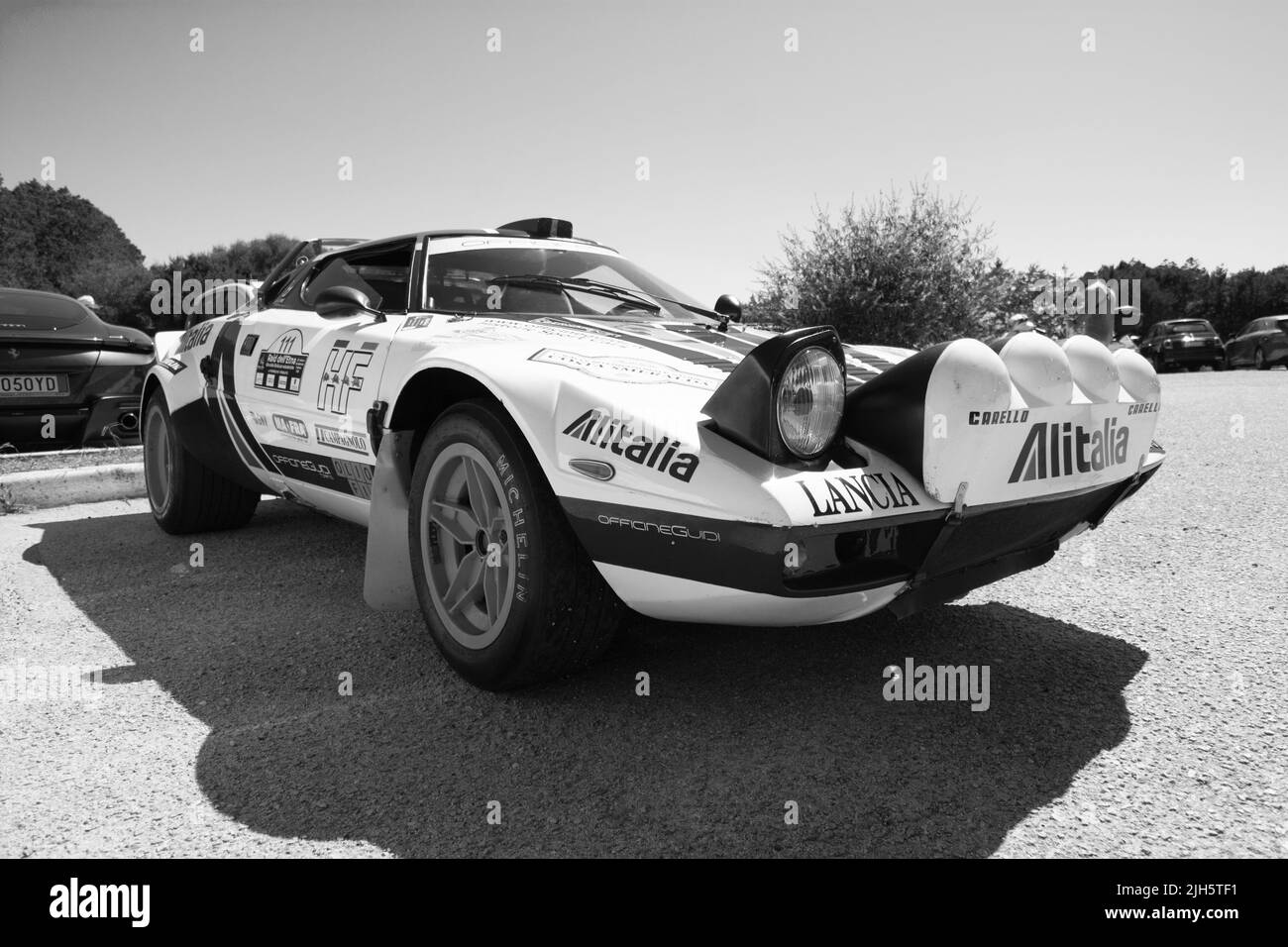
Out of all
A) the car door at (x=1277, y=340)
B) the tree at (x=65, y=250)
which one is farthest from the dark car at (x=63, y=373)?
the tree at (x=65, y=250)

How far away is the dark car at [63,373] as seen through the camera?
18.7 ft

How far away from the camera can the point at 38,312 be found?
6.02 meters

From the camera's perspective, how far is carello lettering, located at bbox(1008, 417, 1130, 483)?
2189 millimetres

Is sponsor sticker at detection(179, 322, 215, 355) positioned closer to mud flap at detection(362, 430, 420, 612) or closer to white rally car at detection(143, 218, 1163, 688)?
white rally car at detection(143, 218, 1163, 688)

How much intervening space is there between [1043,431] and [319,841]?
6.16 ft

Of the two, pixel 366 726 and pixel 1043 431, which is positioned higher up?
pixel 1043 431

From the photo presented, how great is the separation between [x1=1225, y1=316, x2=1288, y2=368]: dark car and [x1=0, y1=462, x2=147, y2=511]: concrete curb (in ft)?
78.2

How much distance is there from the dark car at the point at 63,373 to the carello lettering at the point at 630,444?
5.09m

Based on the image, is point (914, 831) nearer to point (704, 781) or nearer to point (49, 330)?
point (704, 781)

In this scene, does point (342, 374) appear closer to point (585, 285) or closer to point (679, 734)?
point (585, 285)

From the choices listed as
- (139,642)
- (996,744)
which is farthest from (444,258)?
(996,744)

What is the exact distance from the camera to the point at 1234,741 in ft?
7.01

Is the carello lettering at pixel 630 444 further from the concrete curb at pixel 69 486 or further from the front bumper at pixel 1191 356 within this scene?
the front bumper at pixel 1191 356

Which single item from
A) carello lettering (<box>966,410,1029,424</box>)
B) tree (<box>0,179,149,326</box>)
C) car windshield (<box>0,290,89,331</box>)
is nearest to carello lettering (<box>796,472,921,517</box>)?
carello lettering (<box>966,410,1029,424</box>)
